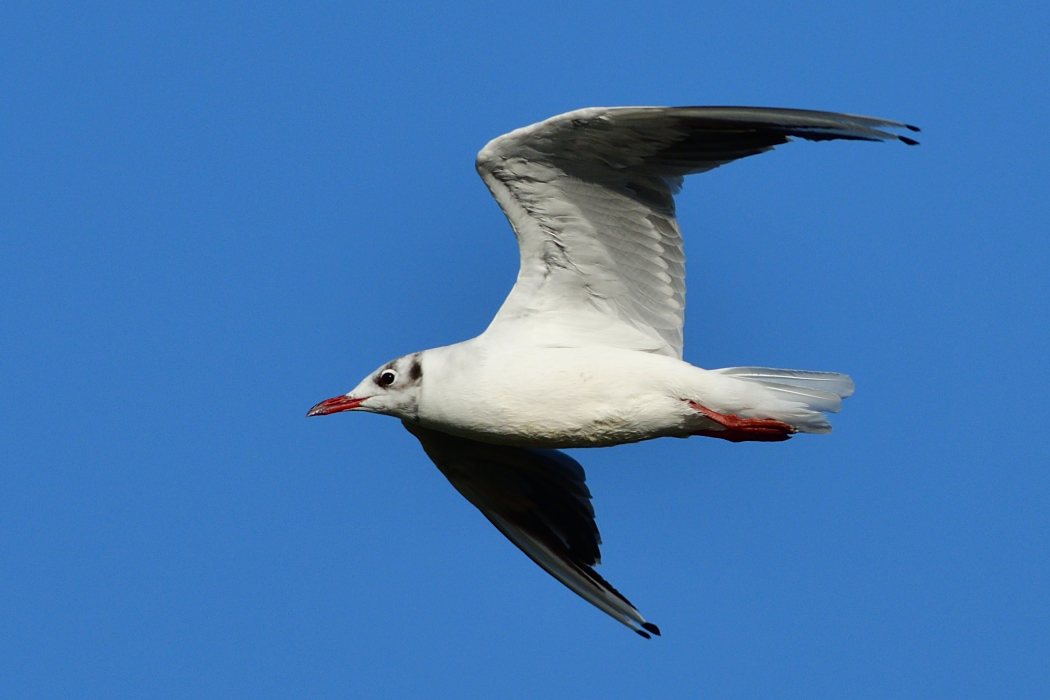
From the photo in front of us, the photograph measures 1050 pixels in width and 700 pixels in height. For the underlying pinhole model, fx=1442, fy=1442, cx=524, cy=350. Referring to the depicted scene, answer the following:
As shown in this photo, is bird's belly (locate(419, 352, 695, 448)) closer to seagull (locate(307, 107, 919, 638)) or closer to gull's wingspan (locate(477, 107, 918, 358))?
seagull (locate(307, 107, 919, 638))

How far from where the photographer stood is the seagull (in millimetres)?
7293

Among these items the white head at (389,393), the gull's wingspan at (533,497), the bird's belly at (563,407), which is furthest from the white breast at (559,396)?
the gull's wingspan at (533,497)

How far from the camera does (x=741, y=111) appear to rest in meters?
6.77

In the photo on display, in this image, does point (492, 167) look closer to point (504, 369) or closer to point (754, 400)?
point (504, 369)

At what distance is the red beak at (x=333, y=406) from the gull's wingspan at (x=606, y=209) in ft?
2.91

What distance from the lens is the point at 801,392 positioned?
7746 millimetres

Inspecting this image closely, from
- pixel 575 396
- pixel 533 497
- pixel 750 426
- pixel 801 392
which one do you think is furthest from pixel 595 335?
pixel 533 497

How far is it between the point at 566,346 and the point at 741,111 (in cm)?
164

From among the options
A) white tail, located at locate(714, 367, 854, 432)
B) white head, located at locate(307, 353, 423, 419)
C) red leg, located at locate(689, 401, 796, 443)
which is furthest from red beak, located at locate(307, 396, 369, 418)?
white tail, located at locate(714, 367, 854, 432)

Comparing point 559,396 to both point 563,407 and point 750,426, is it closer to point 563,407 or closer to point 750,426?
point 563,407

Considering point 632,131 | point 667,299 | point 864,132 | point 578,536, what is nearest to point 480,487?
point 578,536

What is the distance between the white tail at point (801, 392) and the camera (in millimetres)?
7594

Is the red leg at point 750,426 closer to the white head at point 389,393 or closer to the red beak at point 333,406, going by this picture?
the white head at point 389,393

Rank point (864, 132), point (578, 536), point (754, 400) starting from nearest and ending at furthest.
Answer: point (864, 132), point (754, 400), point (578, 536)
